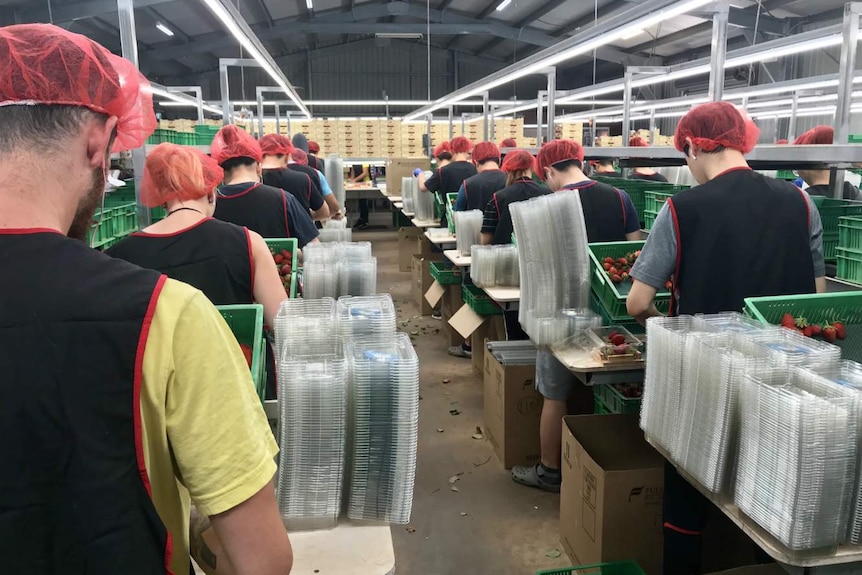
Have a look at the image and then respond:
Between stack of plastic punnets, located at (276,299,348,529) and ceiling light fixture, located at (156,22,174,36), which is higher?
ceiling light fixture, located at (156,22,174,36)

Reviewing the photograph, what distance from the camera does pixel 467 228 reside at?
4.77m

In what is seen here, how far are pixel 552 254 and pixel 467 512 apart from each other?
1.34m

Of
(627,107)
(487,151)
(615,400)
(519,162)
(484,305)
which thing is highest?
(627,107)

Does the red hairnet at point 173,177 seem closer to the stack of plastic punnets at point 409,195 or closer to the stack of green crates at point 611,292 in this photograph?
the stack of green crates at point 611,292

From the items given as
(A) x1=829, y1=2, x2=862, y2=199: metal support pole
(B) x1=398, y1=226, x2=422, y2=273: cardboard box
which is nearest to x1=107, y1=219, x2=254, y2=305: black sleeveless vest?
(A) x1=829, y1=2, x2=862, y2=199: metal support pole

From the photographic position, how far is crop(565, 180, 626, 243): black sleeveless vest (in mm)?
3320

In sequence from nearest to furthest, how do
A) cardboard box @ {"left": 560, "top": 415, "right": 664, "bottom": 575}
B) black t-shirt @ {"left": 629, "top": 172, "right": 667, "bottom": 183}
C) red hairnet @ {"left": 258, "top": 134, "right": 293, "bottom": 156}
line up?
cardboard box @ {"left": 560, "top": 415, "right": 664, "bottom": 575} → red hairnet @ {"left": 258, "top": 134, "right": 293, "bottom": 156} → black t-shirt @ {"left": 629, "top": 172, "right": 667, "bottom": 183}

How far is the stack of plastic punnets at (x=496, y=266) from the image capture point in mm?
3809

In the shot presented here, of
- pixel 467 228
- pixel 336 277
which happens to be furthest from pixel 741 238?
pixel 467 228

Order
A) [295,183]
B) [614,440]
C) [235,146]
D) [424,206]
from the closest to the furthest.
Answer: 1. [614,440]
2. [235,146]
3. [295,183]
4. [424,206]

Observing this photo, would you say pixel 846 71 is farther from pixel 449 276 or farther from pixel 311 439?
pixel 449 276

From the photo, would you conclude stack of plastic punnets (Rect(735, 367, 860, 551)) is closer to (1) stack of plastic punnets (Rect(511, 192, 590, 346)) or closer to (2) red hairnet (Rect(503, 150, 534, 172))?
(1) stack of plastic punnets (Rect(511, 192, 590, 346))

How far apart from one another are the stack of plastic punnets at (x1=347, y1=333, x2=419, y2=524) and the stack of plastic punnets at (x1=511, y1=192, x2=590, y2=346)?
139cm

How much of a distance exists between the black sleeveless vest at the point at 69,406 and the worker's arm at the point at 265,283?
1423 millimetres
